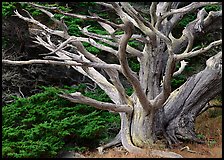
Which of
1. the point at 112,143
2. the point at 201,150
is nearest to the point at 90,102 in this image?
the point at 112,143

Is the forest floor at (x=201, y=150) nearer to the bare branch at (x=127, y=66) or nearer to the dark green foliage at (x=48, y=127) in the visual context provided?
the dark green foliage at (x=48, y=127)

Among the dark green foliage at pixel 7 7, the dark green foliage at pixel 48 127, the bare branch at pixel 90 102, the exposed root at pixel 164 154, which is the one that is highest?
the dark green foliage at pixel 7 7

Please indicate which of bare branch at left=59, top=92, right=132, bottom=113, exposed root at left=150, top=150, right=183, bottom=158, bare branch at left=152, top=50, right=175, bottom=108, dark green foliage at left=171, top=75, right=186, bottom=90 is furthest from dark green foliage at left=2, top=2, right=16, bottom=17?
exposed root at left=150, top=150, right=183, bottom=158

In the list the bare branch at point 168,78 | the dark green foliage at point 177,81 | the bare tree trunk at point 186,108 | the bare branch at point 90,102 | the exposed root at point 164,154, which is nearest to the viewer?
the bare branch at point 168,78

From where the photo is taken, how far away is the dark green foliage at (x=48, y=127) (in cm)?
564

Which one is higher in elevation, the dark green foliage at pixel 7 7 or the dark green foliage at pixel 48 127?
the dark green foliage at pixel 7 7

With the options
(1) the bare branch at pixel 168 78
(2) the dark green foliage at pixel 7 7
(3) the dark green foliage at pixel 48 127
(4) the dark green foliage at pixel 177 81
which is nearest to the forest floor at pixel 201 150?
(3) the dark green foliage at pixel 48 127

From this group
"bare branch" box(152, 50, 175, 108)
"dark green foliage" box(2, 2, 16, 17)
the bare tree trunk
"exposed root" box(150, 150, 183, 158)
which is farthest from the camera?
"dark green foliage" box(2, 2, 16, 17)

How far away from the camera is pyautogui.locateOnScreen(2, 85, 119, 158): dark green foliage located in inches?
222

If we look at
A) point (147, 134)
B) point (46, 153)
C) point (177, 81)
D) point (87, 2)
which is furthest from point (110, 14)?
point (46, 153)

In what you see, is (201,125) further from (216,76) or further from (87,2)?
(87,2)

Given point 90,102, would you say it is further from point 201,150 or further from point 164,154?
point 201,150

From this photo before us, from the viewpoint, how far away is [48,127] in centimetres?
592

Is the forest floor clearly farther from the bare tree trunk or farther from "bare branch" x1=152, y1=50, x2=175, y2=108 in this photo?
"bare branch" x1=152, y1=50, x2=175, y2=108
